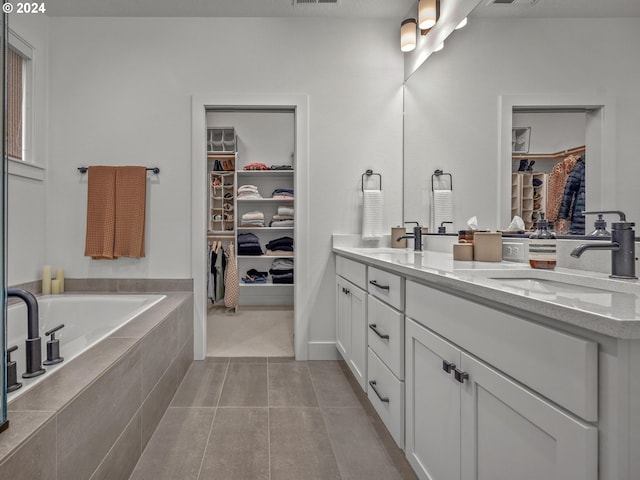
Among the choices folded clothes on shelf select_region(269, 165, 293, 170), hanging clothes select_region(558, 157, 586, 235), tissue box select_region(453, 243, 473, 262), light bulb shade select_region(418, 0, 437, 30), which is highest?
light bulb shade select_region(418, 0, 437, 30)

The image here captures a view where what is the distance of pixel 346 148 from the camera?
285 cm

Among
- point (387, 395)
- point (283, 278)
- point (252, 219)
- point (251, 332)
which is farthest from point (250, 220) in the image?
point (387, 395)

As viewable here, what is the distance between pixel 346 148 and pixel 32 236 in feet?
7.58

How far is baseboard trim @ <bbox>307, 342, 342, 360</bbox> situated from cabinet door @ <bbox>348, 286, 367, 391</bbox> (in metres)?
0.57

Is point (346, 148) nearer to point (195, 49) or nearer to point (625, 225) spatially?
point (195, 49)

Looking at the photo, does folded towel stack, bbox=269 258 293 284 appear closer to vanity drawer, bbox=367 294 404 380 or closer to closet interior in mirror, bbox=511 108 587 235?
vanity drawer, bbox=367 294 404 380

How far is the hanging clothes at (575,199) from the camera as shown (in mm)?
1317

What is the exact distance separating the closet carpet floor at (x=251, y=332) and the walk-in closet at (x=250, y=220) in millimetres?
12

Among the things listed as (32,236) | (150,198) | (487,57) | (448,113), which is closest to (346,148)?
(448,113)

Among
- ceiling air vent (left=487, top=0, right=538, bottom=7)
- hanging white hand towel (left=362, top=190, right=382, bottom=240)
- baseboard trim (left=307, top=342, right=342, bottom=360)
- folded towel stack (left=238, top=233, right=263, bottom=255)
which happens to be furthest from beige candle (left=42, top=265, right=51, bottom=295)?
ceiling air vent (left=487, top=0, right=538, bottom=7)

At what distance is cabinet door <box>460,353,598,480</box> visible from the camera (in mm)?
610

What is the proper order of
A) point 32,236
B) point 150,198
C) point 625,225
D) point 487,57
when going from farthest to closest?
point 150,198 → point 32,236 → point 487,57 → point 625,225

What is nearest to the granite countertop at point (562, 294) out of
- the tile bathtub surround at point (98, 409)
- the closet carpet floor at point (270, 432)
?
the closet carpet floor at point (270, 432)

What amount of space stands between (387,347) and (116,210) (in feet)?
7.22
